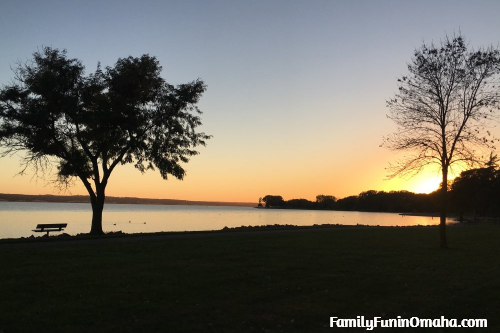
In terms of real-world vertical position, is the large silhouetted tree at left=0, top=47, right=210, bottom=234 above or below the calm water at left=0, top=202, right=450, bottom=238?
above

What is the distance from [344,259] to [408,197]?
177 meters

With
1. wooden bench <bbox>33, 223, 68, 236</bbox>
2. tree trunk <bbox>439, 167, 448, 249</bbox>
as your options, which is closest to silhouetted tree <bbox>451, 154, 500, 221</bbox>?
tree trunk <bbox>439, 167, 448, 249</bbox>

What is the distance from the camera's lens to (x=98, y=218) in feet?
84.1

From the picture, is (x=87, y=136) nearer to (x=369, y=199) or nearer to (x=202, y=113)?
(x=202, y=113)

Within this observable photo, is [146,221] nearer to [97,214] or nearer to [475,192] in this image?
[97,214]

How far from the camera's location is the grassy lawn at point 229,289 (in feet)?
25.7

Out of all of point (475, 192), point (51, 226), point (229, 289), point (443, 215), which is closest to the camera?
point (229, 289)

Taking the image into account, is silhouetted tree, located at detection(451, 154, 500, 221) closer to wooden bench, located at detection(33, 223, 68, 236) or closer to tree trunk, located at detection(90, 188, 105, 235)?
tree trunk, located at detection(90, 188, 105, 235)

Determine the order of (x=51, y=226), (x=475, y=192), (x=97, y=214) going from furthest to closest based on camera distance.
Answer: (x=475, y=192) → (x=51, y=226) → (x=97, y=214)

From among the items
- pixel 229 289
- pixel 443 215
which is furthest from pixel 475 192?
pixel 229 289

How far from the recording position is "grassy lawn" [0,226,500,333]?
25.7 feet

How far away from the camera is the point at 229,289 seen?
1018 centimetres

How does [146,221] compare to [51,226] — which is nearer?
[51,226]

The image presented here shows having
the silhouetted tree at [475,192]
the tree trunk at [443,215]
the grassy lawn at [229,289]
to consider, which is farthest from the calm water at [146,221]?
the tree trunk at [443,215]
